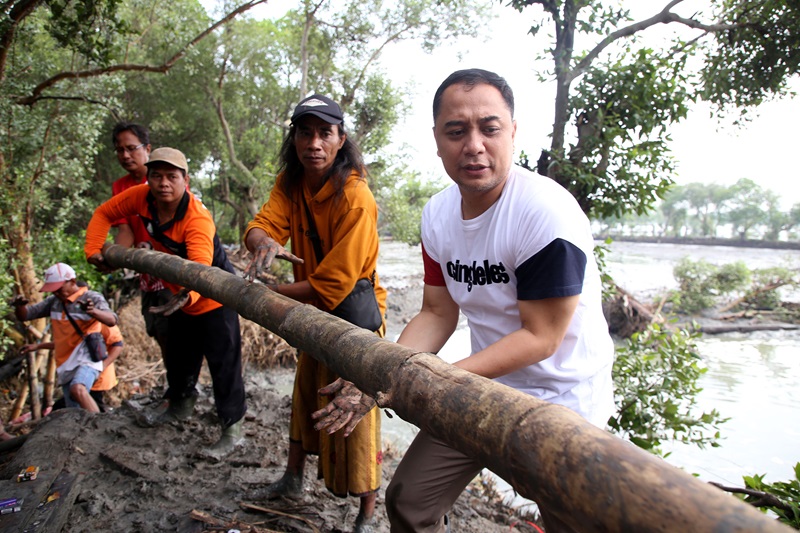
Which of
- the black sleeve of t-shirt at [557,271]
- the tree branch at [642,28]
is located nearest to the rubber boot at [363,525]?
the black sleeve of t-shirt at [557,271]

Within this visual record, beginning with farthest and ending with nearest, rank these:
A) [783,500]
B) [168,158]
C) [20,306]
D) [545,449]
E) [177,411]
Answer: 1. [20,306]
2. [177,411]
3. [168,158]
4. [783,500]
5. [545,449]

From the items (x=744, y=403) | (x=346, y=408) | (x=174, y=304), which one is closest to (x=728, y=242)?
(x=744, y=403)

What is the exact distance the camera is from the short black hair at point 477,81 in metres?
1.80

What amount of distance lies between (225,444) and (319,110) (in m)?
2.58

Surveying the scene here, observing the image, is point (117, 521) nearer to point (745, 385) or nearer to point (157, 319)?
point (157, 319)

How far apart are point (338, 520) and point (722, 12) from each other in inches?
214

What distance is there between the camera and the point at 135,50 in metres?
12.5

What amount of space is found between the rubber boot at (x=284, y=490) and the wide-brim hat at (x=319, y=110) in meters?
2.15

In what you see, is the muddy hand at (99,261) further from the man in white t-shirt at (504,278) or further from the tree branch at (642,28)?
the tree branch at (642,28)

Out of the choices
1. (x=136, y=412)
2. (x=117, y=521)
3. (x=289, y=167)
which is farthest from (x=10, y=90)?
(x=117, y=521)

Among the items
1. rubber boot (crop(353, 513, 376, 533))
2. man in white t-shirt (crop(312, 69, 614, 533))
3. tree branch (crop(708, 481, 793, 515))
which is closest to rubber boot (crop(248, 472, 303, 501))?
rubber boot (crop(353, 513, 376, 533))

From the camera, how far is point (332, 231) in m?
2.69

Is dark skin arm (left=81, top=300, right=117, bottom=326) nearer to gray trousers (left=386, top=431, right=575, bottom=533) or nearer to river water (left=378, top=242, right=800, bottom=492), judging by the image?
gray trousers (left=386, top=431, right=575, bottom=533)

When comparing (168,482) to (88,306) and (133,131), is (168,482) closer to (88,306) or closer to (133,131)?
(88,306)
